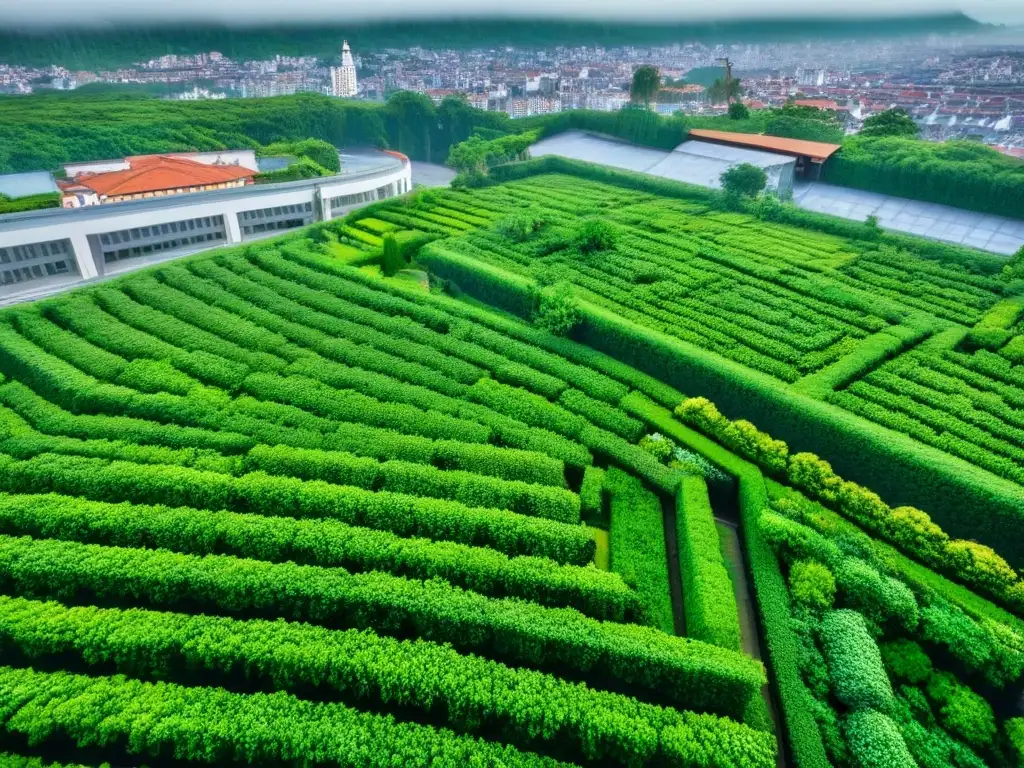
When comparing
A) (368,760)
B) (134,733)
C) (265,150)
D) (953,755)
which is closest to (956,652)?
(953,755)

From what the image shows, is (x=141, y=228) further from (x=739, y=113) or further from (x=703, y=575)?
(x=739, y=113)

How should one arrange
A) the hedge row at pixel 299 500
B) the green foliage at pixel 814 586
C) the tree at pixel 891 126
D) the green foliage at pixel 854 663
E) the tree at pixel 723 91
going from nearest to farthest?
the green foliage at pixel 854 663
the green foliage at pixel 814 586
the hedge row at pixel 299 500
the tree at pixel 891 126
the tree at pixel 723 91

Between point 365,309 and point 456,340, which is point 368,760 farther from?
point 365,309

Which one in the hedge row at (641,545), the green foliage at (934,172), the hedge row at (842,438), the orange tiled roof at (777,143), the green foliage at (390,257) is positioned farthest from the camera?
the orange tiled roof at (777,143)

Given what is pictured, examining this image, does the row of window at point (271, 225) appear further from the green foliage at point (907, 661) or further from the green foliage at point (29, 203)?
the green foliage at point (907, 661)

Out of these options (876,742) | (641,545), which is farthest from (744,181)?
(876,742)

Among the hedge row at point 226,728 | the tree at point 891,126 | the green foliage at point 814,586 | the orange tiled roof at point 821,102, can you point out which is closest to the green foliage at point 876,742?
the green foliage at point 814,586

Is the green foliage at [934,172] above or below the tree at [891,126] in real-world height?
below
